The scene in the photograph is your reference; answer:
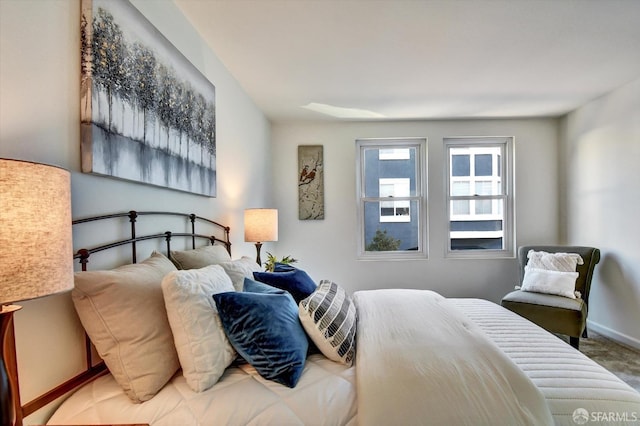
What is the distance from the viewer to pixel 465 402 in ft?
3.59

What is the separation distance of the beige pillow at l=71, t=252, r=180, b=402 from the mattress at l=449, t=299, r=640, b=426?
142cm

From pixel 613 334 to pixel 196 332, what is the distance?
13.2 ft

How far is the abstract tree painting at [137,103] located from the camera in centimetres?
122

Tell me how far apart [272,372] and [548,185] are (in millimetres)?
4327

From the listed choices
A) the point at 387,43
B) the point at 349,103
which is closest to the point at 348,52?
the point at 387,43

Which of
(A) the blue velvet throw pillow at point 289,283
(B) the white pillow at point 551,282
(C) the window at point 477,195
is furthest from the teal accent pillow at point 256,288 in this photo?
(C) the window at point 477,195

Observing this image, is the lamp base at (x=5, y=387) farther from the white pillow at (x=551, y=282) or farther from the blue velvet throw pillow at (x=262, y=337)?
the white pillow at (x=551, y=282)

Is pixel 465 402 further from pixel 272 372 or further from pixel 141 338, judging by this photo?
pixel 141 338

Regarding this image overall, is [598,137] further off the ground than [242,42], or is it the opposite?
[242,42]

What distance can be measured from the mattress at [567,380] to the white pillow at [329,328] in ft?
2.43

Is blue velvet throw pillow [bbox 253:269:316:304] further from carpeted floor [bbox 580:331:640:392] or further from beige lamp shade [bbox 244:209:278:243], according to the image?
carpeted floor [bbox 580:331:640:392]

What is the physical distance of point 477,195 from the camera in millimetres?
4242

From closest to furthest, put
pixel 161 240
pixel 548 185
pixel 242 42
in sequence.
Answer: pixel 161 240, pixel 242 42, pixel 548 185

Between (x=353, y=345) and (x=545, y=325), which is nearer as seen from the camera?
(x=353, y=345)
